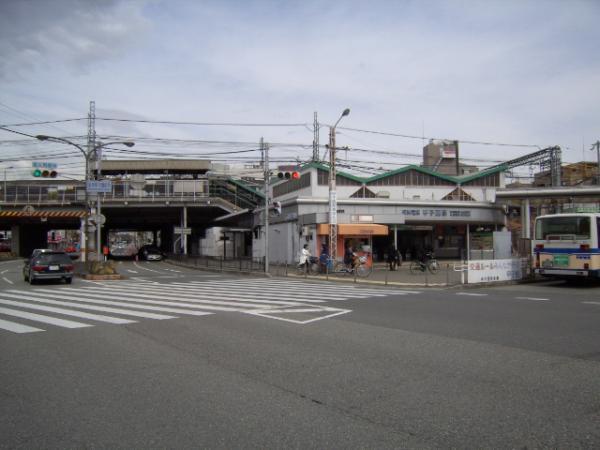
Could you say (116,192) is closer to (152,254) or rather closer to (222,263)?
(152,254)

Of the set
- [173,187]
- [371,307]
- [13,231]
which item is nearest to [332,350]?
[371,307]

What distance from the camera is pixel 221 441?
4.34 meters

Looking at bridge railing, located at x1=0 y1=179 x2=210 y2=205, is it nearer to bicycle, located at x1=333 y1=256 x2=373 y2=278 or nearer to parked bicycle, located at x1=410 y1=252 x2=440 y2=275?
bicycle, located at x1=333 y1=256 x2=373 y2=278

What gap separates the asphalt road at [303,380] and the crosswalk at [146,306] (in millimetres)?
172

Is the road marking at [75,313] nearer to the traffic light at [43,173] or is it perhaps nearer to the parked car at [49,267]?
the parked car at [49,267]

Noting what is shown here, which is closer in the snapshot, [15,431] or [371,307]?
[15,431]

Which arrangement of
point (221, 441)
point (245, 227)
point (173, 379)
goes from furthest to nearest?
1. point (245, 227)
2. point (173, 379)
3. point (221, 441)

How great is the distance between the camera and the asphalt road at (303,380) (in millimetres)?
4516

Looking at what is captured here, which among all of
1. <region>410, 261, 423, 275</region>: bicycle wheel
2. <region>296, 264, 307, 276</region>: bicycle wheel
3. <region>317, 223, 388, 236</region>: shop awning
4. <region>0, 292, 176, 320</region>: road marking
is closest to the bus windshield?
<region>410, 261, 423, 275</region>: bicycle wheel

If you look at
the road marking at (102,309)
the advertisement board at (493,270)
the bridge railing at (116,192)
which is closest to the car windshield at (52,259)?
the road marking at (102,309)

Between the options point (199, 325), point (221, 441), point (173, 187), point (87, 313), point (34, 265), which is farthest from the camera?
point (173, 187)

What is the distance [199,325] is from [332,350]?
375 cm

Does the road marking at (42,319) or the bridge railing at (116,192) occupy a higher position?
the bridge railing at (116,192)

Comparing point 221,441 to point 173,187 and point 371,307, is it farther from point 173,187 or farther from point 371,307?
point 173,187
